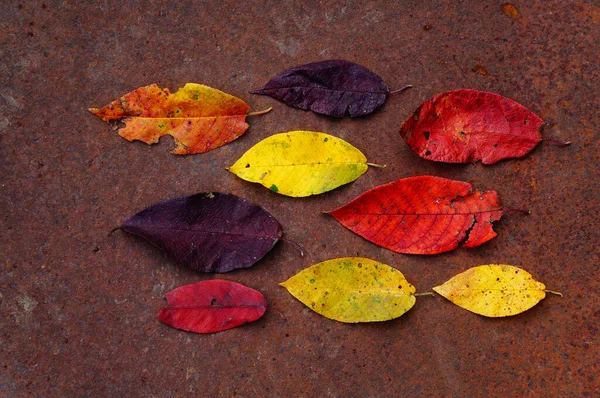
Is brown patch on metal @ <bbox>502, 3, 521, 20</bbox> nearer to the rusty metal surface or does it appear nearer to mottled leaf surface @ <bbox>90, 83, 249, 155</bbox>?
the rusty metal surface

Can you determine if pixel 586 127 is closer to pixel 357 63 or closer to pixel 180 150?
pixel 357 63

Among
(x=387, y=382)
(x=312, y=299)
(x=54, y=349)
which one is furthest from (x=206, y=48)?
(x=387, y=382)

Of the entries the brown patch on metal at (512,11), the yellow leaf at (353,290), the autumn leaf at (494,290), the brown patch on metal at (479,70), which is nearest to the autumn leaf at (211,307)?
the yellow leaf at (353,290)

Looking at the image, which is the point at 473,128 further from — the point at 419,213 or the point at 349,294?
the point at 349,294

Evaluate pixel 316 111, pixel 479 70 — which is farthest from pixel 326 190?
pixel 479 70

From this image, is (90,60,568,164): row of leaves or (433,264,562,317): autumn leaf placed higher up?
(90,60,568,164): row of leaves

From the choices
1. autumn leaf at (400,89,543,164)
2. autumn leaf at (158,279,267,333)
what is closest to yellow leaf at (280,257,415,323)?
autumn leaf at (158,279,267,333)
